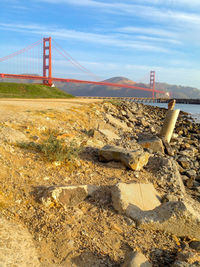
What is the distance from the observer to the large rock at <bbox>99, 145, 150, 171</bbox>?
4.79m

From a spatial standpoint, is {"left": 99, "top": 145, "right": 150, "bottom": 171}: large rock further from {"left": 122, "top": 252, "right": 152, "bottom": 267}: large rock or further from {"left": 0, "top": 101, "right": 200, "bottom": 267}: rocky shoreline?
{"left": 122, "top": 252, "right": 152, "bottom": 267}: large rock

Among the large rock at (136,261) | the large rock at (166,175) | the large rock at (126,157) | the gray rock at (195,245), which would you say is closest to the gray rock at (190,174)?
the large rock at (166,175)

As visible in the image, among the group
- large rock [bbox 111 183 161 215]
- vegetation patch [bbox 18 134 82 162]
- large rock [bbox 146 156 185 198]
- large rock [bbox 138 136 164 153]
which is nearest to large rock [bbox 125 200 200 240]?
large rock [bbox 111 183 161 215]

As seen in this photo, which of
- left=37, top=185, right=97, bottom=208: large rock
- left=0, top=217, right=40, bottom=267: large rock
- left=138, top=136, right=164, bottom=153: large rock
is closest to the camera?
left=0, top=217, right=40, bottom=267: large rock

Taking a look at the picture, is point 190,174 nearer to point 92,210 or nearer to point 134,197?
point 134,197

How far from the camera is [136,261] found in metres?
2.49

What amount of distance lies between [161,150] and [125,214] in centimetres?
412

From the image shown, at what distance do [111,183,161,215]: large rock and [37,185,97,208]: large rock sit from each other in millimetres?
467

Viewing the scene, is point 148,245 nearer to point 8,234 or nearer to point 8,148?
point 8,234

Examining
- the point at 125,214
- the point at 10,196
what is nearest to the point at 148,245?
the point at 125,214

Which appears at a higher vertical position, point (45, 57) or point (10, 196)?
point (45, 57)

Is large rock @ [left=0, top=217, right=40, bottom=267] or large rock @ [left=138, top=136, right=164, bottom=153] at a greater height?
large rock @ [left=138, top=136, right=164, bottom=153]

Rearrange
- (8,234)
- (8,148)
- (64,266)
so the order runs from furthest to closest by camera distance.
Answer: (8,148), (8,234), (64,266)

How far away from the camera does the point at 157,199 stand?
4.06m
